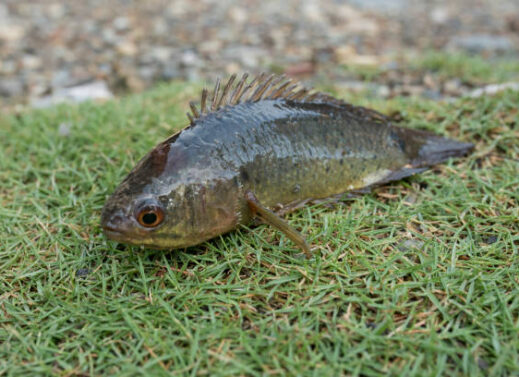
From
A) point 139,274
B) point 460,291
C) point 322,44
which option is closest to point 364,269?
point 460,291

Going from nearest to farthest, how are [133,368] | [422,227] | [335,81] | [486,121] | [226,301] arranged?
[133,368] → [226,301] → [422,227] → [486,121] → [335,81]

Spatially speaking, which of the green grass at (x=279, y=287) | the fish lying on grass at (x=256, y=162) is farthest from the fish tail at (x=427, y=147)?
the green grass at (x=279, y=287)

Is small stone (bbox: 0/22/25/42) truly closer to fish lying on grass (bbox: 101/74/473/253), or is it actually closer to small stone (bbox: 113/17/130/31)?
small stone (bbox: 113/17/130/31)

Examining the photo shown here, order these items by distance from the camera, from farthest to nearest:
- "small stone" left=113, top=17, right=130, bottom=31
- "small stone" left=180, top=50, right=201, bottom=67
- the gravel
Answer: "small stone" left=113, top=17, right=130, bottom=31 → "small stone" left=180, top=50, right=201, bottom=67 → the gravel

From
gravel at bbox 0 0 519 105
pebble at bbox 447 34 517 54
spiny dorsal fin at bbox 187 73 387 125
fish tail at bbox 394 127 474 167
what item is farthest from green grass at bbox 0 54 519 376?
pebble at bbox 447 34 517 54

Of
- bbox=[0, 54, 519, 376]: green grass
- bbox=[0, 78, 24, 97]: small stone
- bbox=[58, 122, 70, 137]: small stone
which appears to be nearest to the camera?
bbox=[0, 54, 519, 376]: green grass

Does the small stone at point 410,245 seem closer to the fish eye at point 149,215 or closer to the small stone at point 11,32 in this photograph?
the fish eye at point 149,215

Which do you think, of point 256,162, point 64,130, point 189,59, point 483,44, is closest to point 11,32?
point 189,59

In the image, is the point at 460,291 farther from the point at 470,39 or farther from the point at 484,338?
the point at 470,39
